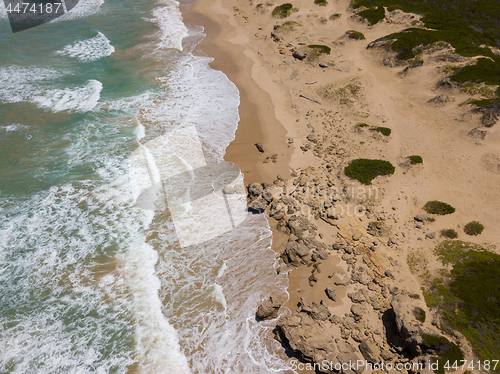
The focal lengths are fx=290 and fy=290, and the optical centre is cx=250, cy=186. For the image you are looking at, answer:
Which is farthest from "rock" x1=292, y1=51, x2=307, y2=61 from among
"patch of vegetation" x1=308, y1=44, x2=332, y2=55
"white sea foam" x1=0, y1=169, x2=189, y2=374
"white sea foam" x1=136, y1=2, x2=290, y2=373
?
"white sea foam" x1=0, y1=169, x2=189, y2=374

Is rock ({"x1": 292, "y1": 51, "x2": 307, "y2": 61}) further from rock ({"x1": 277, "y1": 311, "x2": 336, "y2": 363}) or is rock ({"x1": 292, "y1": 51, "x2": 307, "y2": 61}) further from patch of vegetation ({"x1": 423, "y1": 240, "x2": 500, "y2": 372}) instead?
rock ({"x1": 277, "y1": 311, "x2": 336, "y2": 363})

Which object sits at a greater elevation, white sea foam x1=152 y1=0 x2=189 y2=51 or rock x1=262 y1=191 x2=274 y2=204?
white sea foam x1=152 y1=0 x2=189 y2=51

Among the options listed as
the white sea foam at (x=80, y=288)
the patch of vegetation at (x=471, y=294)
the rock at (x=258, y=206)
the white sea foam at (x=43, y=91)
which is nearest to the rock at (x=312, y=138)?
the rock at (x=258, y=206)

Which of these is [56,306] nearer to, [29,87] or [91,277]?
[91,277]

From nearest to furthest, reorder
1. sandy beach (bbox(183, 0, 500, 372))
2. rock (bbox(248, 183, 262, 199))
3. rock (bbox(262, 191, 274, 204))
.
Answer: sandy beach (bbox(183, 0, 500, 372)) < rock (bbox(262, 191, 274, 204)) < rock (bbox(248, 183, 262, 199))

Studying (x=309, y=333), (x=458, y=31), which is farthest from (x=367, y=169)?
(x=458, y=31)

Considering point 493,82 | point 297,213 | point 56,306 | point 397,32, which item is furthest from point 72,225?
point 397,32

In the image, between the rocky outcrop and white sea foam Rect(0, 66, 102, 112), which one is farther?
white sea foam Rect(0, 66, 102, 112)
